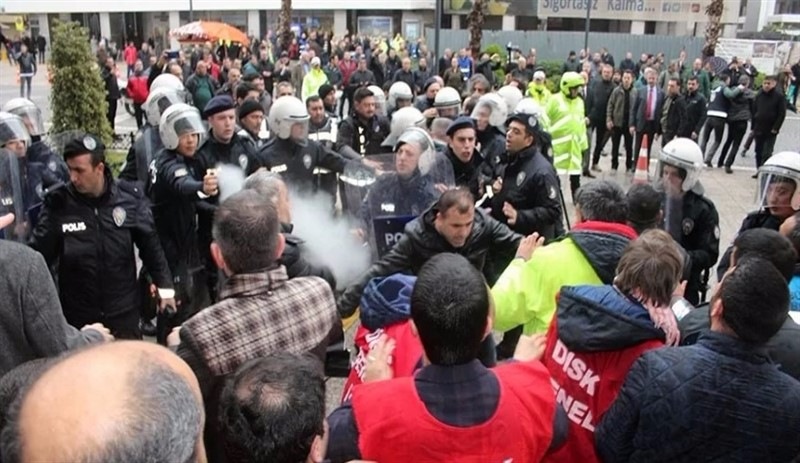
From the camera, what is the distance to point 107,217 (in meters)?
3.89

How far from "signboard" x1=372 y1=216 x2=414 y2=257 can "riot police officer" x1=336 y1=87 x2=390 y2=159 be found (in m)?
2.43

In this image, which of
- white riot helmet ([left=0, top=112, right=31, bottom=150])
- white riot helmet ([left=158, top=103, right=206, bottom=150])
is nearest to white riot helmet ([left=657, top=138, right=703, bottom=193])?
white riot helmet ([left=158, top=103, right=206, bottom=150])

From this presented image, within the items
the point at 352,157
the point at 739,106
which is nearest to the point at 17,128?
the point at 352,157

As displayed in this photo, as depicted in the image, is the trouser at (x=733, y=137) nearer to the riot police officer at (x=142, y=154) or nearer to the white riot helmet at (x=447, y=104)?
the white riot helmet at (x=447, y=104)

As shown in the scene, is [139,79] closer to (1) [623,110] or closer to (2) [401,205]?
(1) [623,110]

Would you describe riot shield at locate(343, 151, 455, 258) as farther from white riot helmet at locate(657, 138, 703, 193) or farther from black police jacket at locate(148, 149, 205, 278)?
white riot helmet at locate(657, 138, 703, 193)

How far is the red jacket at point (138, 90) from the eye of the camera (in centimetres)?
1452

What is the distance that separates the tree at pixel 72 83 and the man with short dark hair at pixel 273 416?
32.8 ft

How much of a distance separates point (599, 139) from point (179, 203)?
8421mm

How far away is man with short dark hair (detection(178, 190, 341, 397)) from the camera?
2422mm

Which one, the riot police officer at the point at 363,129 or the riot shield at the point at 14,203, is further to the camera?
the riot police officer at the point at 363,129

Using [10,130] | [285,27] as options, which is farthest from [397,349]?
[285,27]

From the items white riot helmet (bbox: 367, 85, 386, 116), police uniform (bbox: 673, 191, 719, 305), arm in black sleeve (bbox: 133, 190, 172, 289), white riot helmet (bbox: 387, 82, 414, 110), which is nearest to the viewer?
arm in black sleeve (bbox: 133, 190, 172, 289)

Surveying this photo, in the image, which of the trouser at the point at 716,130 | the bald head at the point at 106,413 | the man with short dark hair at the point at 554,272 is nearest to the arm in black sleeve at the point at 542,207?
the man with short dark hair at the point at 554,272
